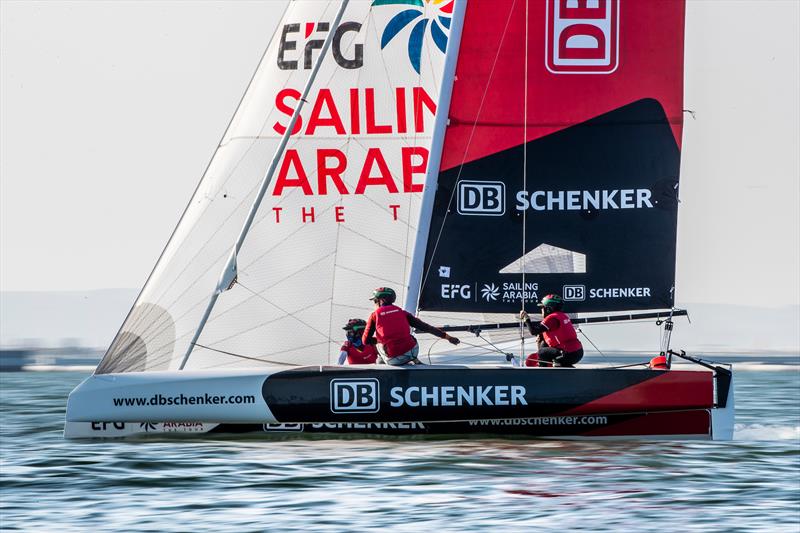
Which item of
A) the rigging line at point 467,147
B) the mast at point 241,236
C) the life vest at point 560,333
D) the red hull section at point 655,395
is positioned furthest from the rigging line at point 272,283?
the red hull section at point 655,395

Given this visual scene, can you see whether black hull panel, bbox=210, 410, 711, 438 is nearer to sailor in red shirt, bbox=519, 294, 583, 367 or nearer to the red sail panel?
sailor in red shirt, bbox=519, 294, 583, 367

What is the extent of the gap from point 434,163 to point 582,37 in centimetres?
204

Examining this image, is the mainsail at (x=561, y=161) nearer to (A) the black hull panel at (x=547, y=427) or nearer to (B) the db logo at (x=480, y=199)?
(B) the db logo at (x=480, y=199)

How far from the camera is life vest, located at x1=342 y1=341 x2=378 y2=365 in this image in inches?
576

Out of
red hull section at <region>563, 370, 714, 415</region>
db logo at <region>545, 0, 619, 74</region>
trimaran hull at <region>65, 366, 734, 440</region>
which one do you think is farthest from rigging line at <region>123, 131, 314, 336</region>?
red hull section at <region>563, 370, 714, 415</region>

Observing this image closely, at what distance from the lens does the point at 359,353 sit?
48.1ft

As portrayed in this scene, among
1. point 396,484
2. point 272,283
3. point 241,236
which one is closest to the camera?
point 396,484

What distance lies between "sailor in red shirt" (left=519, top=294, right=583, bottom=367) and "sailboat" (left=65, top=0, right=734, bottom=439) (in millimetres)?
414

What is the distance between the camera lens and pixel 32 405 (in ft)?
69.9

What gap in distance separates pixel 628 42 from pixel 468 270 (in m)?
2.91

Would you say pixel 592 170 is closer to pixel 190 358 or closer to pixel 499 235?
pixel 499 235

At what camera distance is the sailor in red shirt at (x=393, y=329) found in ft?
45.4

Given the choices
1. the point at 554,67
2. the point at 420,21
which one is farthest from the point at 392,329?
the point at 420,21

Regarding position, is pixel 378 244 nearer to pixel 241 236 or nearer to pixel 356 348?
pixel 356 348
